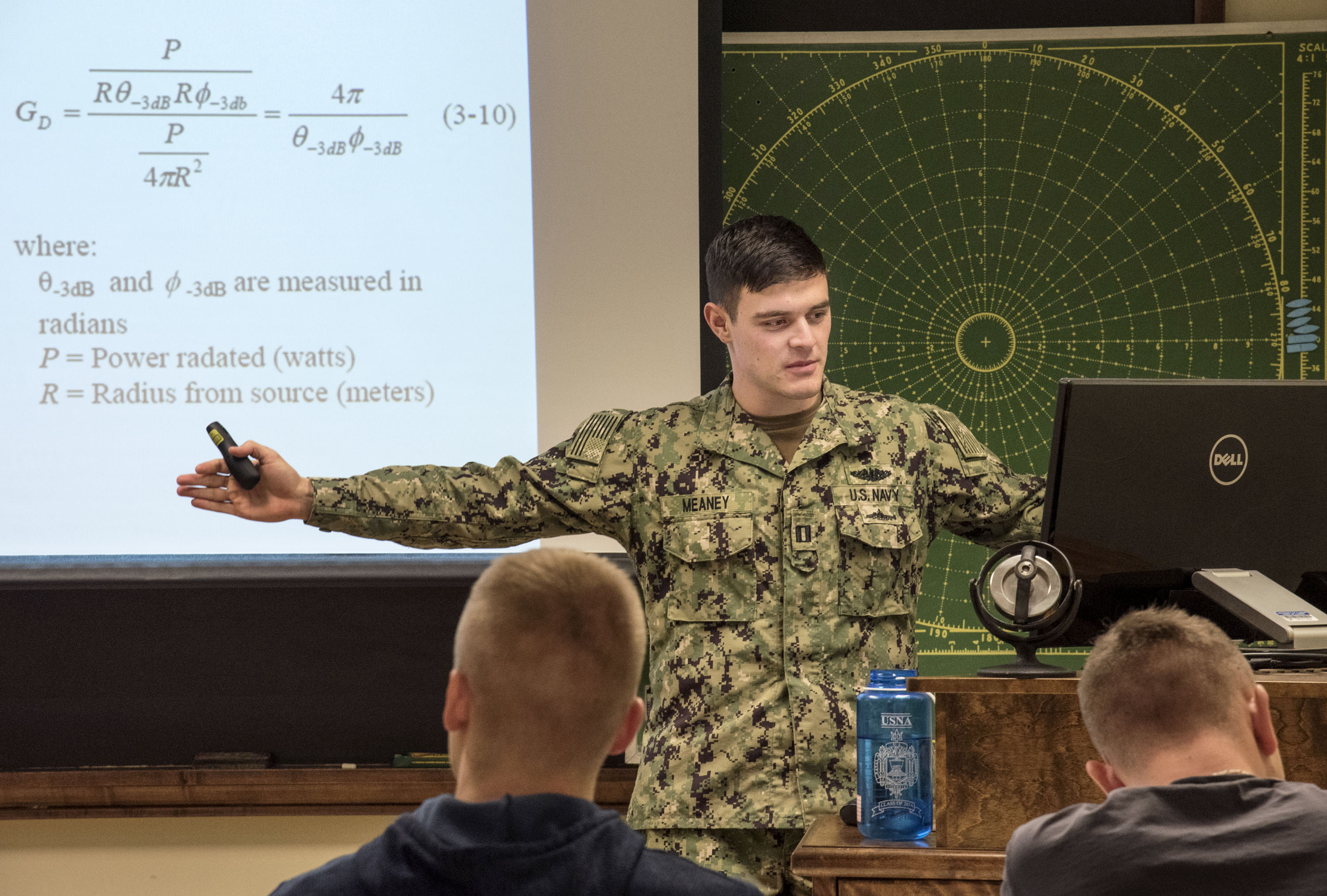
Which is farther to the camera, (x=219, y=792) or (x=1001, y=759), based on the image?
(x=219, y=792)

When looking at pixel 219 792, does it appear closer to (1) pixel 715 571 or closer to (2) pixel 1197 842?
(1) pixel 715 571

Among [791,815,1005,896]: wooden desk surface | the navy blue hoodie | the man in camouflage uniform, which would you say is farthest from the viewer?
the man in camouflage uniform

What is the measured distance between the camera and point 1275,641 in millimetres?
1393

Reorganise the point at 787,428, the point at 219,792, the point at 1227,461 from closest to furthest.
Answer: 1. the point at 1227,461
2. the point at 787,428
3. the point at 219,792

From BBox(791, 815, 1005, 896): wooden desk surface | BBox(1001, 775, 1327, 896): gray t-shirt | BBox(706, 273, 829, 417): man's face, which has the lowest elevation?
BBox(791, 815, 1005, 896): wooden desk surface

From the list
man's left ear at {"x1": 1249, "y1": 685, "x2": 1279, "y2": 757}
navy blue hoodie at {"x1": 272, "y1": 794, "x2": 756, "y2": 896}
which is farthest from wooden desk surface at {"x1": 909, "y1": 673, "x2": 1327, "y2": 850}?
navy blue hoodie at {"x1": 272, "y1": 794, "x2": 756, "y2": 896}

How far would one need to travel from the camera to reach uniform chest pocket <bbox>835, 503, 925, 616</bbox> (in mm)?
1897

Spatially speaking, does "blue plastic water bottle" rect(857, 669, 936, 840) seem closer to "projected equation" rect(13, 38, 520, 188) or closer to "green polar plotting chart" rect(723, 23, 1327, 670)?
"green polar plotting chart" rect(723, 23, 1327, 670)

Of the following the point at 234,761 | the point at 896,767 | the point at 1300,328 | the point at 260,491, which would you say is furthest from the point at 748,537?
the point at 1300,328

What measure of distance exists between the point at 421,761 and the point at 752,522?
99cm

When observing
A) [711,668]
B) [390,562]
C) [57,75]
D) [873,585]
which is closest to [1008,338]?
[873,585]

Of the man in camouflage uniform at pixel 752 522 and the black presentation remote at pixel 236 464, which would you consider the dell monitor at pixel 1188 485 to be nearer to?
the man in camouflage uniform at pixel 752 522

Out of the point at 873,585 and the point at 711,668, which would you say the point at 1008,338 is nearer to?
the point at 873,585

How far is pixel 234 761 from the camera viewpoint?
2.46 meters
